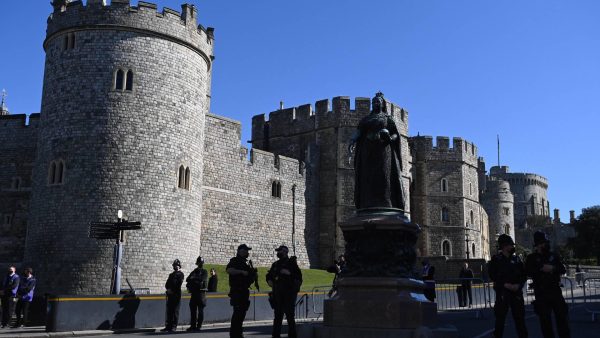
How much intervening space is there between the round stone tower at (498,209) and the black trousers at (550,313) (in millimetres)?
60219

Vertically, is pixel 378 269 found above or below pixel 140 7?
below

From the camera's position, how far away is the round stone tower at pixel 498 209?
218 ft

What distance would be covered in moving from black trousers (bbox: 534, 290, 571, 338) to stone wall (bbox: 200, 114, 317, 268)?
21372mm

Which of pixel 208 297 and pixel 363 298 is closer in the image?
pixel 363 298

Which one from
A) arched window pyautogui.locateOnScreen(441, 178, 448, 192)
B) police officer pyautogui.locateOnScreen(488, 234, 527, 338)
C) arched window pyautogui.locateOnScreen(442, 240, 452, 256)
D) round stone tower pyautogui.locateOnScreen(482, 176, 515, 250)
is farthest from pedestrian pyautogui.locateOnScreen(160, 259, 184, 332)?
round stone tower pyautogui.locateOnScreen(482, 176, 515, 250)

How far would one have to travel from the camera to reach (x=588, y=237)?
6297 cm

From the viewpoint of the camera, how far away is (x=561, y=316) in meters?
8.45

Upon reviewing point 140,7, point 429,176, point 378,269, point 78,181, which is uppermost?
point 140,7

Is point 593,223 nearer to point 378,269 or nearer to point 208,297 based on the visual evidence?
point 208,297

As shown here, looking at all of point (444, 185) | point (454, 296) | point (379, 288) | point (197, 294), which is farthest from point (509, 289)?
point (444, 185)

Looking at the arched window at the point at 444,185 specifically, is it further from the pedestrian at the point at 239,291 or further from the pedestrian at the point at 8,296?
the pedestrian at the point at 239,291

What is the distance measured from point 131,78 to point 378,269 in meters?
16.8

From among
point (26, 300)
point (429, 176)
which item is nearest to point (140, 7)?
point (26, 300)

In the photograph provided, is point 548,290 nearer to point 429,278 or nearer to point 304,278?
point 429,278
